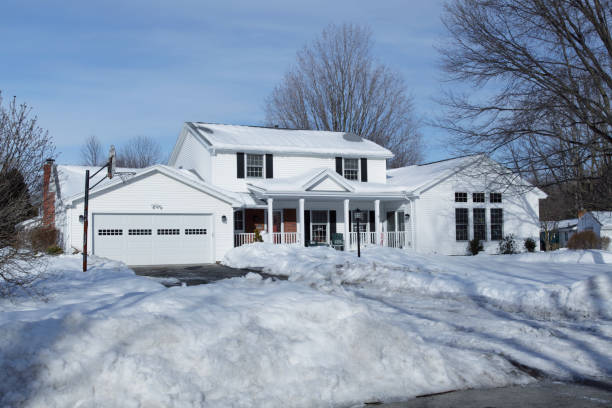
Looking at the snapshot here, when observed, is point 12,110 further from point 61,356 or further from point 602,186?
point 602,186

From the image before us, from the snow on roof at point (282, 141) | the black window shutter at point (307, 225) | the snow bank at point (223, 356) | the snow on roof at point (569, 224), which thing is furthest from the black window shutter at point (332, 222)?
the snow on roof at point (569, 224)

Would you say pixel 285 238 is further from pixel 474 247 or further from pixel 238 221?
pixel 474 247

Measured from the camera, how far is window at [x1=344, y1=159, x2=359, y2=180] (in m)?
28.2

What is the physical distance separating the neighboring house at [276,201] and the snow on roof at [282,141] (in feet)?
0.20

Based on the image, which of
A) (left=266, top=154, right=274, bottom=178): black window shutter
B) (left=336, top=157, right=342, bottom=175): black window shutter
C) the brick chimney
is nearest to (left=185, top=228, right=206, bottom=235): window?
(left=266, top=154, right=274, bottom=178): black window shutter

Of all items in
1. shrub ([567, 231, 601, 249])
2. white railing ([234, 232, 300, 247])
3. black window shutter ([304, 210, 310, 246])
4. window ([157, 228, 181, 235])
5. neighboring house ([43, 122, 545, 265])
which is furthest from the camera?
black window shutter ([304, 210, 310, 246])

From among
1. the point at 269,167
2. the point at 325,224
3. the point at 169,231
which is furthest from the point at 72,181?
the point at 325,224

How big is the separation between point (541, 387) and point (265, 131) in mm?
24296

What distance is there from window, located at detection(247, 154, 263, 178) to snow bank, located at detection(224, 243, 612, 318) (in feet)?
17.9

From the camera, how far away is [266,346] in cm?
634

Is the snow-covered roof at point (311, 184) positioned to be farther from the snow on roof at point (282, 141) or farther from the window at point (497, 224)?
the window at point (497, 224)

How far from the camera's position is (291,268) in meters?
16.8

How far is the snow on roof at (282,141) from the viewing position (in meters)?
26.0

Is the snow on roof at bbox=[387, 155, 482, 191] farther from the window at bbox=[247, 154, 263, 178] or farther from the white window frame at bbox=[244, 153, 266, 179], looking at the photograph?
the window at bbox=[247, 154, 263, 178]
